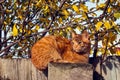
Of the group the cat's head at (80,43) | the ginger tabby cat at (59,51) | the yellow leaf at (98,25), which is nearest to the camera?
the yellow leaf at (98,25)

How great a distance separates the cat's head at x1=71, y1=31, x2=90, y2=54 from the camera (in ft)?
9.79

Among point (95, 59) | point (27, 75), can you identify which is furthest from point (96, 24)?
point (27, 75)

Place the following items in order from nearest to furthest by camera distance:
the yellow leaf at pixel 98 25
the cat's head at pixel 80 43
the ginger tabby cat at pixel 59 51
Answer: the yellow leaf at pixel 98 25 < the ginger tabby cat at pixel 59 51 < the cat's head at pixel 80 43

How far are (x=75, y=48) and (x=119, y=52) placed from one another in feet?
1.66

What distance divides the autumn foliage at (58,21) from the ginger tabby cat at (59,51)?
0.09m

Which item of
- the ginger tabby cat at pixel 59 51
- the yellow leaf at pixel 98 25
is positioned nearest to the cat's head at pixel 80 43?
the ginger tabby cat at pixel 59 51

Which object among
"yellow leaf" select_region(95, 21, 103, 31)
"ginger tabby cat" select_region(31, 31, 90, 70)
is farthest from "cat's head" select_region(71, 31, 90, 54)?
"yellow leaf" select_region(95, 21, 103, 31)

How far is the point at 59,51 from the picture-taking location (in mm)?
3021

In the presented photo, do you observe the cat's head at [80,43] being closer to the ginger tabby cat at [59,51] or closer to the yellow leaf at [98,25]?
the ginger tabby cat at [59,51]

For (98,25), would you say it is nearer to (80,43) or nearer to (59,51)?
(59,51)

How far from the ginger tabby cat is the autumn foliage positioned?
93mm

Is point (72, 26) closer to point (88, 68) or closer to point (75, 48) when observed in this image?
point (75, 48)

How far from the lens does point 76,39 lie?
3.24 meters

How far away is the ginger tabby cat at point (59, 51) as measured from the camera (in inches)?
112
